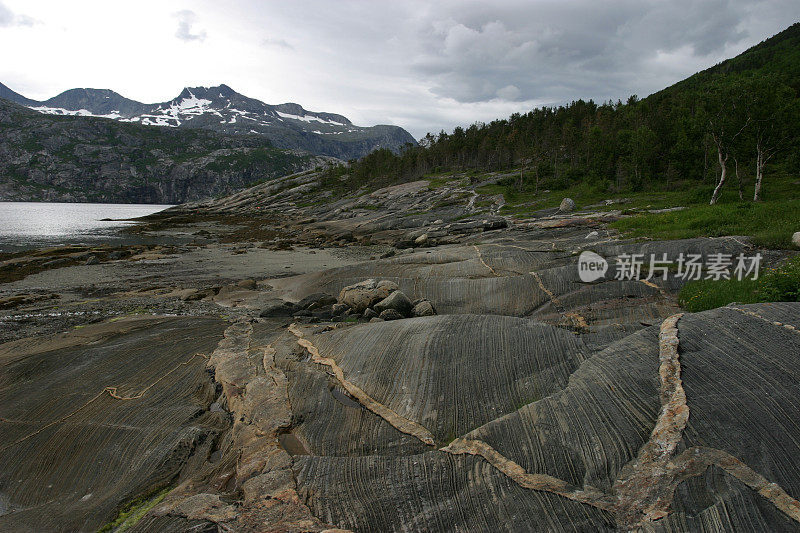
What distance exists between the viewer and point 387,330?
1159 cm

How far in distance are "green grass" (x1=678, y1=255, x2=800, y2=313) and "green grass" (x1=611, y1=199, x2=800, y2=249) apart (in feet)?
15.1

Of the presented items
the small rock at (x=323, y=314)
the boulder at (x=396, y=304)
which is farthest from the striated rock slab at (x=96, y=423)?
the boulder at (x=396, y=304)

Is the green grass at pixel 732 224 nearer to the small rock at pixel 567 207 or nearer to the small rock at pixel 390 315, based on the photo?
the small rock at pixel 390 315

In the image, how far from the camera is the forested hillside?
3269 cm

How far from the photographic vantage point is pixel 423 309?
53.7ft

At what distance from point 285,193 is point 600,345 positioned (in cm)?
14622

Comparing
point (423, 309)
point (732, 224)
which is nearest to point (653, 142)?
point (732, 224)

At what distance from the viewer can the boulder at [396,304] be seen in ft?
54.5

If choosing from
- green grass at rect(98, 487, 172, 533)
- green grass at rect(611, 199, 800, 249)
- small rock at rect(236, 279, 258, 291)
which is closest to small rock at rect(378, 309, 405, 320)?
green grass at rect(98, 487, 172, 533)

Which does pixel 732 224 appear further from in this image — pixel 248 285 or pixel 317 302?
pixel 248 285

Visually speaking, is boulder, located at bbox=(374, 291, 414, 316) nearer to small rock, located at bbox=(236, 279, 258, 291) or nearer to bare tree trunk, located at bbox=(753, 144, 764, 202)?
small rock, located at bbox=(236, 279, 258, 291)

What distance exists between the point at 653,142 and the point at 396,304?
65.2 m

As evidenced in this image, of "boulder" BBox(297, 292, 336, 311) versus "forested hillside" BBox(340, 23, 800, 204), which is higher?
"forested hillside" BBox(340, 23, 800, 204)

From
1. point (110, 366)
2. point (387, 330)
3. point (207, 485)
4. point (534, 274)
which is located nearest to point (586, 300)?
point (534, 274)
